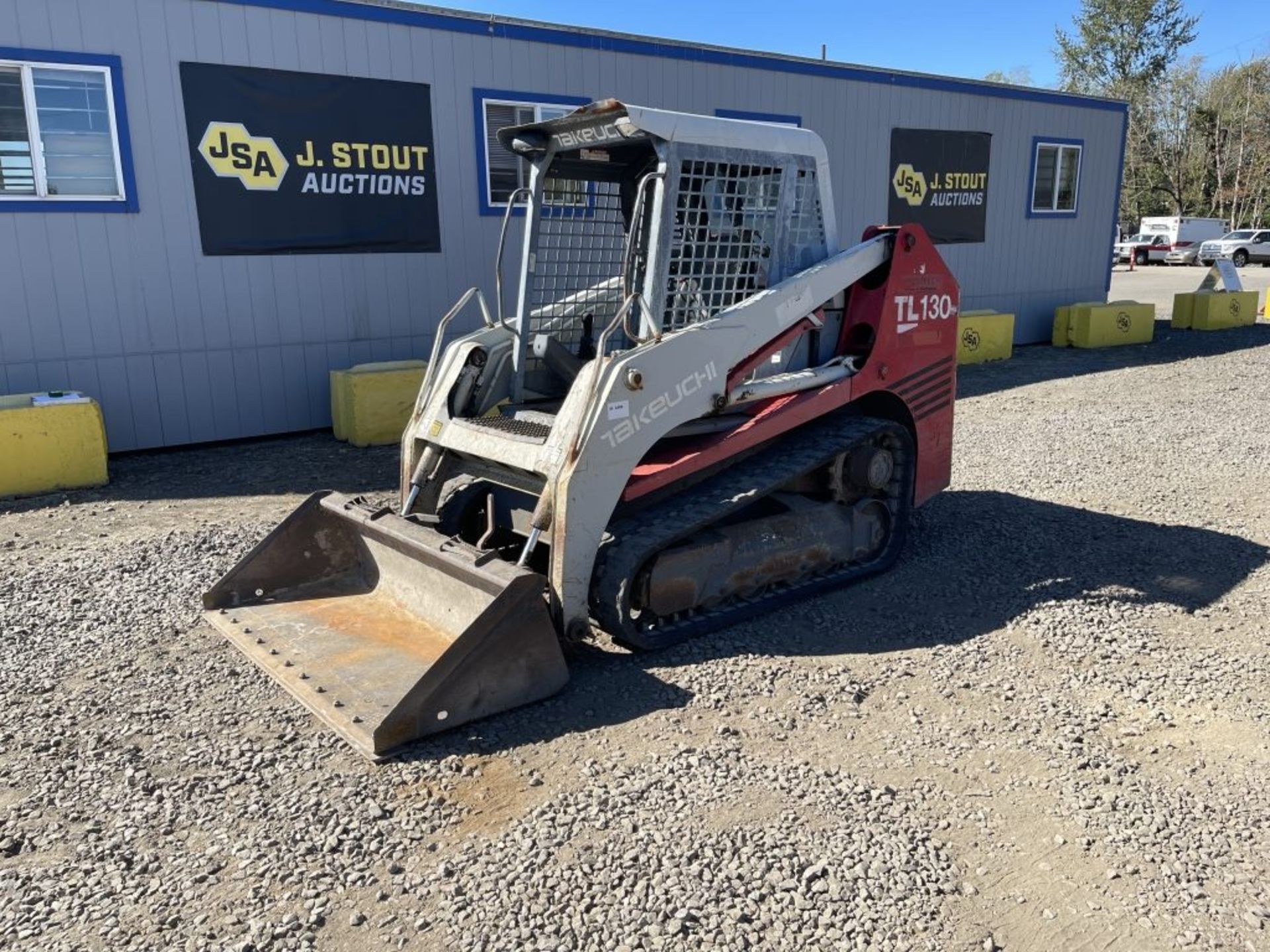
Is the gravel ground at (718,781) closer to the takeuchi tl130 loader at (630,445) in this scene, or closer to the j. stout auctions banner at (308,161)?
the takeuchi tl130 loader at (630,445)

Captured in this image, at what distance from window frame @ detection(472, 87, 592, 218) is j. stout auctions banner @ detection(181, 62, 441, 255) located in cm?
49

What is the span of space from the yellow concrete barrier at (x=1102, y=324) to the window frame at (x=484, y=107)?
30.6 feet

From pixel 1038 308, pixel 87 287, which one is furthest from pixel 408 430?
pixel 1038 308

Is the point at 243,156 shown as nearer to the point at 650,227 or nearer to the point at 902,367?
the point at 650,227

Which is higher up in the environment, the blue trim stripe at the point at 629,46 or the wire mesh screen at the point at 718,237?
the blue trim stripe at the point at 629,46

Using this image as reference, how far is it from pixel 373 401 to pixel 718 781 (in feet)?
21.2

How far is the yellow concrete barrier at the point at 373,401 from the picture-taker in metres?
9.20

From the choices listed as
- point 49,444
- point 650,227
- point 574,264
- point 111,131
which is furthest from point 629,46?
point 49,444

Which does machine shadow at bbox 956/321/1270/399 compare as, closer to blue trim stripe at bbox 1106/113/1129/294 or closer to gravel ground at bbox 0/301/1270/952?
blue trim stripe at bbox 1106/113/1129/294

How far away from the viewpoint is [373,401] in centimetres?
923

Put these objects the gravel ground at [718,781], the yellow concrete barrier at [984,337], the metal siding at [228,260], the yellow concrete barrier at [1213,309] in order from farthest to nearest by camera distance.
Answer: the yellow concrete barrier at [1213,309]
the yellow concrete barrier at [984,337]
the metal siding at [228,260]
the gravel ground at [718,781]

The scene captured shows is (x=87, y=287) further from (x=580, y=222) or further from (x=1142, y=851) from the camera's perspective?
(x=1142, y=851)

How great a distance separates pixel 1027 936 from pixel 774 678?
1763 millimetres

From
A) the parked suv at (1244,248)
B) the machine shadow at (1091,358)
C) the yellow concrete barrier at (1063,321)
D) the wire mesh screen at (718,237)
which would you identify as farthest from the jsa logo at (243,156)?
the parked suv at (1244,248)
